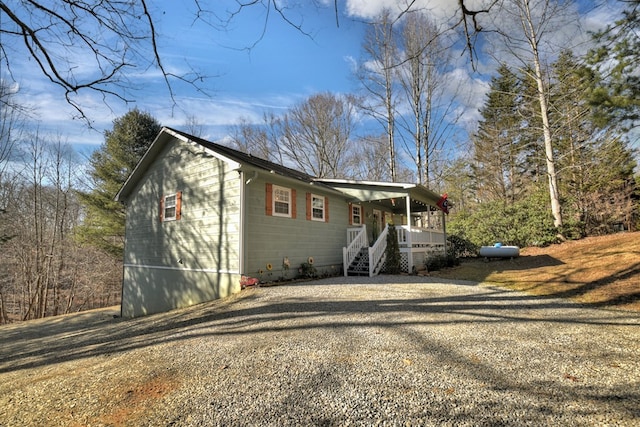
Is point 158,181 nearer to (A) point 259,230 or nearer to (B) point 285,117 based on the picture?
(A) point 259,230

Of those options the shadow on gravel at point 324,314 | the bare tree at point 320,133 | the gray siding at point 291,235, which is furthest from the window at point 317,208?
the bare tree at point 320,133

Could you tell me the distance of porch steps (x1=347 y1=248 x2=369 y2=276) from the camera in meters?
11.2

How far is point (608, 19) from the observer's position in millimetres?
6945

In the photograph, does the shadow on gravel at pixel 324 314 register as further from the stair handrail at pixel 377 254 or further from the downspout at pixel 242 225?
the stair handrail at pixel 377 254

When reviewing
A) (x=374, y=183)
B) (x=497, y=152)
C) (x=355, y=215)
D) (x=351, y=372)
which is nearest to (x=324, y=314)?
(x=351, y=372)

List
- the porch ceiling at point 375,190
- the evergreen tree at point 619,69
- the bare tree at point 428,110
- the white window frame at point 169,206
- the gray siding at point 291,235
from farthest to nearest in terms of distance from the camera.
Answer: the bare tree at point 428,110 < the porch ceiling at point 375,190 < the white window frame at point 169,206 < the gray siding at point 291,235 < the evergreen tree at point 619,69

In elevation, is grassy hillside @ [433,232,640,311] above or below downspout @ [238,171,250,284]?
below

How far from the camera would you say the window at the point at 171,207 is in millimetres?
10547

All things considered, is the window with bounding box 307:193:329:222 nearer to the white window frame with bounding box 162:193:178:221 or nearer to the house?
the house

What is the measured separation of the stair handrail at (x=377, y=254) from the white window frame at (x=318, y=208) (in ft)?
6.95

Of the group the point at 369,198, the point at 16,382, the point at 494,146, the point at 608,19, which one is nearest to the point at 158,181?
the point at 369,198

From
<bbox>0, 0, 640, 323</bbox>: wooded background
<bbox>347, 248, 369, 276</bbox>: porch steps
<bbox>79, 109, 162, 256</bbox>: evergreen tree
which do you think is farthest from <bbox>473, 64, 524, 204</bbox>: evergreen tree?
<bbox>79, 109, 162, 256</bbox>: evergreen tree

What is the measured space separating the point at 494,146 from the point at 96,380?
2870 cm

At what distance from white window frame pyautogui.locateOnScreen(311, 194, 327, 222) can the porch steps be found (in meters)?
2.05
